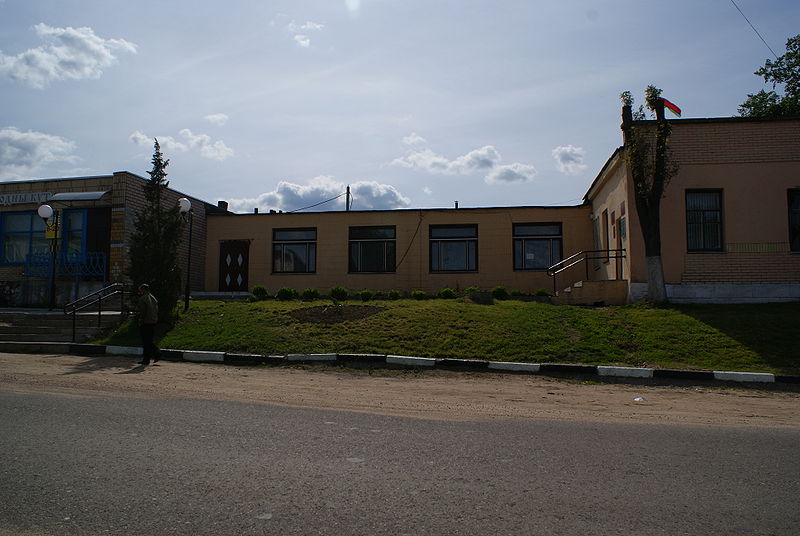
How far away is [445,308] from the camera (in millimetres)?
16141

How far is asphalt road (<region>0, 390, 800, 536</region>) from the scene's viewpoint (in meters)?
3.86

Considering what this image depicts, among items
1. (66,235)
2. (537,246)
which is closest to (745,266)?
(537,246)

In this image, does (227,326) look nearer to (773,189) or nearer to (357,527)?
(357,527)

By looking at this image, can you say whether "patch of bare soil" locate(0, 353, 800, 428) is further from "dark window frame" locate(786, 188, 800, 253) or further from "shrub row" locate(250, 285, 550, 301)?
"dark window frame" locate(786, 188, 800, 253)

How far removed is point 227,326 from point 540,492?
12.0m

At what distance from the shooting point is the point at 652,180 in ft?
52.3

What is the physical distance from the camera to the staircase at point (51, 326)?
15430 mm

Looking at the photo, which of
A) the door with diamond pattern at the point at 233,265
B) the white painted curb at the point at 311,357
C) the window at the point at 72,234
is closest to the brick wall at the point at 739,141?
the white painted curb at the point at 311,357

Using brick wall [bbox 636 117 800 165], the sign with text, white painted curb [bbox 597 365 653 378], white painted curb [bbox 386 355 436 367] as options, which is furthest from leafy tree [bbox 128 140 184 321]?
brick wall [bbox 636 117 800 165]

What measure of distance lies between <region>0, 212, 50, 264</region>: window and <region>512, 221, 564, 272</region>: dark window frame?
61.6 feet

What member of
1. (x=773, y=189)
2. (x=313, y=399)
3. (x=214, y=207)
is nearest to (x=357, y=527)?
(x=313, y=399)

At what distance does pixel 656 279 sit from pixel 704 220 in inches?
109

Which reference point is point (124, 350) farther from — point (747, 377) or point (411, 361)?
point (747, 377)

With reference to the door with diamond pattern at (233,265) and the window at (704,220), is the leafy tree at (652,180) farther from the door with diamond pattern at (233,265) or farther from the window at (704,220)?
the door with diamond pattern at (233,265)
